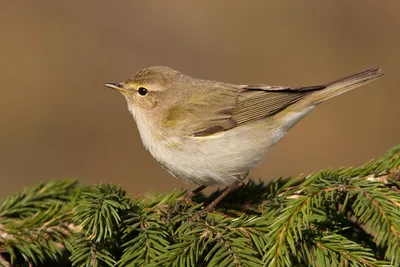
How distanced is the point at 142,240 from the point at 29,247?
77 centimetres

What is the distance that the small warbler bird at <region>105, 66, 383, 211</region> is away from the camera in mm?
4734

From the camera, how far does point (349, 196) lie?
3.45 metres

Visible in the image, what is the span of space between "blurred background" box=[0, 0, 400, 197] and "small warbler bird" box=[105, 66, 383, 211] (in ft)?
15.4

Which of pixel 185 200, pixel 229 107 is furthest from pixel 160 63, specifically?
pixel 185 200

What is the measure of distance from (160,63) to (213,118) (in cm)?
746

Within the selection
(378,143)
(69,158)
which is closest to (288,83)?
(378,143)

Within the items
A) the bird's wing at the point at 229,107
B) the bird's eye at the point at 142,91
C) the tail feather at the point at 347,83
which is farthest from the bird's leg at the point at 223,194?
the bird's eye at the point at 142,91

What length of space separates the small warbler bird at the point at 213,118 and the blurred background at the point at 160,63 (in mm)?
4692

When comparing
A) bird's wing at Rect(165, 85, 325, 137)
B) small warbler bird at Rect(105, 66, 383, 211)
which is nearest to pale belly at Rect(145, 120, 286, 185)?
small warbler bird at Rect(105, 66, 383, 211)

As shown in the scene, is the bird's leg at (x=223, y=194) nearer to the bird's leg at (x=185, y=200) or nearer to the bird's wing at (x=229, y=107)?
the bird's leg at (x=185, y=200)

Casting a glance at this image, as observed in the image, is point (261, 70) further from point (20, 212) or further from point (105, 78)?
point (20, 212)

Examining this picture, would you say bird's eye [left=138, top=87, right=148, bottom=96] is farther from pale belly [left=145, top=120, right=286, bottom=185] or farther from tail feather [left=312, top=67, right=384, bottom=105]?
tail feather [left=312, top=67, right=384, bottom=105]

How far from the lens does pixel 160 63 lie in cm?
1241

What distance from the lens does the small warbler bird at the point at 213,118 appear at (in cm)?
473
